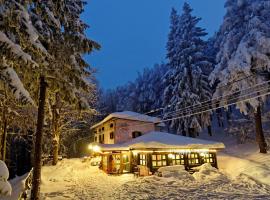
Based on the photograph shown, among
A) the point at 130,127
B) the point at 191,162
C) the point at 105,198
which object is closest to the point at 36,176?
the point at 105,198

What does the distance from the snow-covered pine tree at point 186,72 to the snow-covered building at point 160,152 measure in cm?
647

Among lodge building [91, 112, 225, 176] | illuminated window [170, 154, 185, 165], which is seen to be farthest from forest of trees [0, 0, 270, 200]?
illuminated window [170, 154, 185, 165]

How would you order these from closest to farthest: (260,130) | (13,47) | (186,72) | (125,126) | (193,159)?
1. (13,47)
2. (260,130)
3. (193,159)
4. (125,126)
5. (186,72)

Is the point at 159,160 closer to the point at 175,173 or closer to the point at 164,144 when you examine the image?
the point at 164,144

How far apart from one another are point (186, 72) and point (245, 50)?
12304mm

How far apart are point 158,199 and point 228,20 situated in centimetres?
2132

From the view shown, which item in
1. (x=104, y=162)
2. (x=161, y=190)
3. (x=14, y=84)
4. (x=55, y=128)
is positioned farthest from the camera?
(x=104, y=162)

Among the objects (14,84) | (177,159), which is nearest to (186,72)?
(177,159)

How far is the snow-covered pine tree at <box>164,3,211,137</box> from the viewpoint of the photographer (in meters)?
35.6

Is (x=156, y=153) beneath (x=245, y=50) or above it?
beneath

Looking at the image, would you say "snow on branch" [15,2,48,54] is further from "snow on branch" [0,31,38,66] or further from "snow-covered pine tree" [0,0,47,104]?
"snow on branch" [0,31,38,66]

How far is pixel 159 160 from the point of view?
90.3 ft

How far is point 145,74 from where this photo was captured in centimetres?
6469

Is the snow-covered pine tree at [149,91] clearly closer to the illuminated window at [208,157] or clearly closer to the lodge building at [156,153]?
the lodge building at [156,153]
